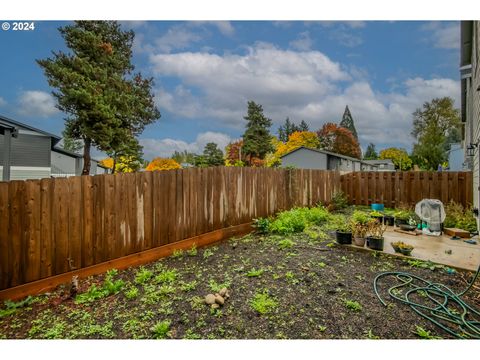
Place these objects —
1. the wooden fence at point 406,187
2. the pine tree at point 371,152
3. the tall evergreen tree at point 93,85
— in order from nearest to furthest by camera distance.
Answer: the wooden fence at point 406,187, the tall evergreen tree at point 93,85, the pine tree at point 371,152

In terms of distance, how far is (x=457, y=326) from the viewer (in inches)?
88.2

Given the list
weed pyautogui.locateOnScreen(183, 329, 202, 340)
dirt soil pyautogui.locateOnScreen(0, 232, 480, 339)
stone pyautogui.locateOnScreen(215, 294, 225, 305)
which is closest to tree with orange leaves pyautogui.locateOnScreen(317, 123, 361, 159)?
dirt soil pyautogui.locateOnScreen(0, 232, 480, 339)

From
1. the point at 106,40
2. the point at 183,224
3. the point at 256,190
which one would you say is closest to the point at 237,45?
the point at 256,190

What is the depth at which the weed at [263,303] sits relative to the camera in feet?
7.85

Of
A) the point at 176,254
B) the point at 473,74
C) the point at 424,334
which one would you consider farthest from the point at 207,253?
the point at 473,74

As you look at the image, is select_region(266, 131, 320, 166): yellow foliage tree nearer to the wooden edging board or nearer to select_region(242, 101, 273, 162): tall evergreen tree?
select_region(242, 101, 273, 162): tall evergreen tree

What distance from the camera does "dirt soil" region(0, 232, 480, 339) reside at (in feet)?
7.09

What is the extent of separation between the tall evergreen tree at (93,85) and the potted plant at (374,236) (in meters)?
13.8

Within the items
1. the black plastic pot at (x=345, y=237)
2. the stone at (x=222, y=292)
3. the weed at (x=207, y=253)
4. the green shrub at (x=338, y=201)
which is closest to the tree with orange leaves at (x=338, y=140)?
the green shrub at (x=338, y=201)

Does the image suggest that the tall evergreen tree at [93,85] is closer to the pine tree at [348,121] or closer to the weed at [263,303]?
the weed at [263,303]

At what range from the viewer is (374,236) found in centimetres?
421

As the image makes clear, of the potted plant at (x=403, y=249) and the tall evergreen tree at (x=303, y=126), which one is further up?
the tall evergreen tree at (x=303, y=126)

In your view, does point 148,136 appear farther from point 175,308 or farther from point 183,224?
point 175,308

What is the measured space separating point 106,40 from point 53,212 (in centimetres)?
1646
